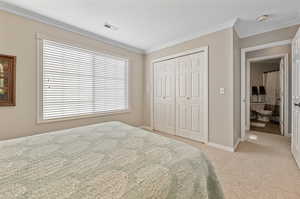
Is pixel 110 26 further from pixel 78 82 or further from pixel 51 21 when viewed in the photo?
pixel 78 82

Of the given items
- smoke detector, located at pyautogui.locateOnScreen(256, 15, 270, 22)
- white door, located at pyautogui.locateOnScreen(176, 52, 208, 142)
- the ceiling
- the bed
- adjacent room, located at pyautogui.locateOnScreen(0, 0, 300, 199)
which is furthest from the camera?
white door, located at pyautogui.locateOnScreen(176, 52, 208, 142)

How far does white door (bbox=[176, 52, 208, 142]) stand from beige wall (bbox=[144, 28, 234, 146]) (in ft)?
0.46

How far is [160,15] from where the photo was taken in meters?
2.40

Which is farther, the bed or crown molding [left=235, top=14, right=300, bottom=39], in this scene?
crown molding [left=235, top=14, right=300, bottom=39]

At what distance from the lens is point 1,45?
2076 millimetres

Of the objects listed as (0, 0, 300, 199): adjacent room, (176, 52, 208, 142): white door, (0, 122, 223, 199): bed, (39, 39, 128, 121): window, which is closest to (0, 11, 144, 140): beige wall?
(0, 0, 300, 199): adjacent room

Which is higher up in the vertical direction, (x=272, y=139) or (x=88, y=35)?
(x=88, y=35)

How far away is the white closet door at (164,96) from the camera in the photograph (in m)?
3.65

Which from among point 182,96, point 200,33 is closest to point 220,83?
point 182,96

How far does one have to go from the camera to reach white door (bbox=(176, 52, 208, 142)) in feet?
9.91

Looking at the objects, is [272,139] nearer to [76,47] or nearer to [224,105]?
[224,105]

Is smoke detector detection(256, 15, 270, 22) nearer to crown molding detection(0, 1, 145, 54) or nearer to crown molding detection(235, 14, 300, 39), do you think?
crown molding detection(235, 14, 300, 39)

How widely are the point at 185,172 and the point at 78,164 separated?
0.64 metres

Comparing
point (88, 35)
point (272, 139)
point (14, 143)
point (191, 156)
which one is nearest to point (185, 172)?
point (191, 156)
